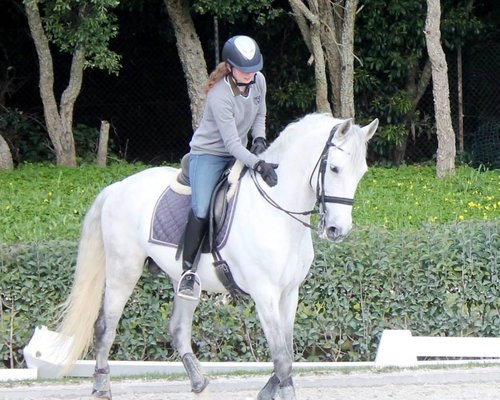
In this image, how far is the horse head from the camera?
6320 millimetres

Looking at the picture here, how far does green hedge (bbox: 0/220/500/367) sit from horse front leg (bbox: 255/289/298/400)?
2.01 meters

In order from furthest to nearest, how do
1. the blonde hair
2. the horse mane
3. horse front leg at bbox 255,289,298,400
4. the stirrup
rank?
the stirrup
the blonde hair
the horse mane
horse front leg at bbox 255,289,298,400

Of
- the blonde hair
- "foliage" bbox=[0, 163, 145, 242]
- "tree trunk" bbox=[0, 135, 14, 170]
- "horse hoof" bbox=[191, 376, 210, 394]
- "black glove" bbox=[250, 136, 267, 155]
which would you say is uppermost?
the blonde hair

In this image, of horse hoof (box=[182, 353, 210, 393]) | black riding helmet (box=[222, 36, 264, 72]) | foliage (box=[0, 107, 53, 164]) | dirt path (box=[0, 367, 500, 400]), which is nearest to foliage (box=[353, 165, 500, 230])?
dirt path (box=[0, 367, 500, 400])

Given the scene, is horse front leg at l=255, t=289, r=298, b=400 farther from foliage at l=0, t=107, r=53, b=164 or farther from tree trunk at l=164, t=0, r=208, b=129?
foliage at l=0, t=107, r=53, b=164

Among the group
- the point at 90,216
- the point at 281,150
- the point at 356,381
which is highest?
the point at 281,150

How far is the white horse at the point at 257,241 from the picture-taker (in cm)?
642

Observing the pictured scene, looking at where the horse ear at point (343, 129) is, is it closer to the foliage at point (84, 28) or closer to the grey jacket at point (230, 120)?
the grey jacket at point (230, 120)

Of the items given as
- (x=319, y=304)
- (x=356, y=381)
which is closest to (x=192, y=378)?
(x=356, y=381)

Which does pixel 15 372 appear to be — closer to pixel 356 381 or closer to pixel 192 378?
pixel 192 378

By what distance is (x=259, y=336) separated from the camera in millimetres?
8977

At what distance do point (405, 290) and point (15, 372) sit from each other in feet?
10.7

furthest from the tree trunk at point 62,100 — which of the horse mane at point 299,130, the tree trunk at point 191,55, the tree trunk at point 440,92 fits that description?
the horse mane at point 299,130

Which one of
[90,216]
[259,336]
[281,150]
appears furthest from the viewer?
[259,336]
